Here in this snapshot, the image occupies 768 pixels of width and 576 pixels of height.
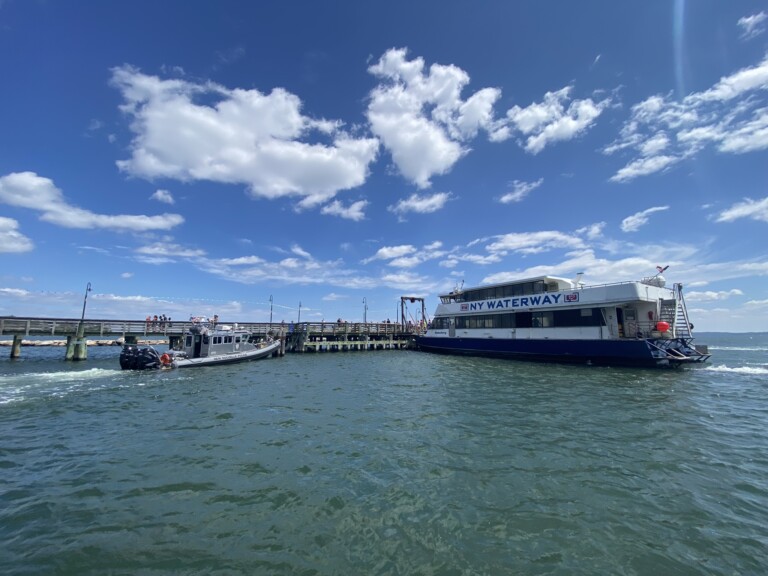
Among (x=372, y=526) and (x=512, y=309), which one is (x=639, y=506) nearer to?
(x=372, y=526)

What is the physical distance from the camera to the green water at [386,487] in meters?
4.85

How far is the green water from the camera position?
4.85 meters

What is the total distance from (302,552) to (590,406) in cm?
1252

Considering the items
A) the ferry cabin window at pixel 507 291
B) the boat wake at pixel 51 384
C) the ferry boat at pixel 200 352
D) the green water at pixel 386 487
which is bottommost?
the green water at pixel 386 487

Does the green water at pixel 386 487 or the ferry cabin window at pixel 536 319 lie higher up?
the ferry cabin window at pixel 536 319

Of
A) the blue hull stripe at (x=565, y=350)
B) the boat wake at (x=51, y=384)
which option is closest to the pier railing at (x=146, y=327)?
the boat wake at (x=51, y=384)

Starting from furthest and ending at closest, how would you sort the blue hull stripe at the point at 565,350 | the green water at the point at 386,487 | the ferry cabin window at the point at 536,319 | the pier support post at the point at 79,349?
1. the pier support post at the point at 79,349
2. the ferry cabin window at the point at 536,319
3. the blue hull stripe at the point at 565,350
4. the green water at the point at 386,487

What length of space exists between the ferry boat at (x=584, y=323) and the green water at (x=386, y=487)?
11.6 metres

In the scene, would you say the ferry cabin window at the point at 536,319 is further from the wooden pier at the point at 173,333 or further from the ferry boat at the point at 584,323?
the wooden pier at the point at 173,333

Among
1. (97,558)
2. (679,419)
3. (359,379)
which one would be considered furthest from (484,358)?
(97,558)

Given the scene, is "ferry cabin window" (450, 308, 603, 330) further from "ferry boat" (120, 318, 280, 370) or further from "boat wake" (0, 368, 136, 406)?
"boat wake" (0, 368, 136, 406)

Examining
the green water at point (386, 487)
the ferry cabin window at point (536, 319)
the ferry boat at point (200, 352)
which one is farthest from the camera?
the ferry cabin window at point (536, 319)

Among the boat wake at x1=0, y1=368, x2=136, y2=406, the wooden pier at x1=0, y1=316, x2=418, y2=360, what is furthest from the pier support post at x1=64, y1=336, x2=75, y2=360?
the boat wake at x1=0, y1=368, x2=136, y2=406

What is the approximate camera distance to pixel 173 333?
1636 inches
